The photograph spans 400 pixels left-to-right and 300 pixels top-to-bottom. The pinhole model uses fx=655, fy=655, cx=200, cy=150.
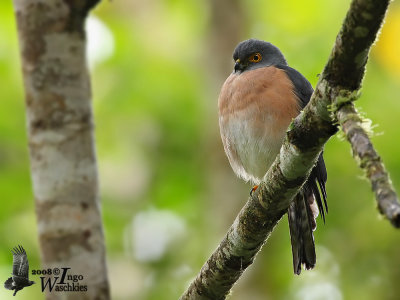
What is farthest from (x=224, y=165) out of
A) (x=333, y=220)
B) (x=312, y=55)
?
(x=312, y=55)

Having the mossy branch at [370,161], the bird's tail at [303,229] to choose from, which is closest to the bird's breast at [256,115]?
the bird's tail at [303,229]

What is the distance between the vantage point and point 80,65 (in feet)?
15.8

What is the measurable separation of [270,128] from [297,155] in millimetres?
1773

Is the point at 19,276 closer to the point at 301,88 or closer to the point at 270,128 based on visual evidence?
the point at 270,128

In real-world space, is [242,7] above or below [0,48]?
below

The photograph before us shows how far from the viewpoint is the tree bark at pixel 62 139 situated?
437 centimetres

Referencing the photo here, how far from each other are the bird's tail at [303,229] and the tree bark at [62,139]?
1361 mm

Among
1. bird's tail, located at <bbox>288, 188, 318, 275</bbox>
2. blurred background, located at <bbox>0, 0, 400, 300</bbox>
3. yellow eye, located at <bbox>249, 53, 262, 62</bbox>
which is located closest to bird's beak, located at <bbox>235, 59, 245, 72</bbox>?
yellow eye, located at <bbox>249, 53, 262, 62</bbox>

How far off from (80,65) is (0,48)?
5.51 meters

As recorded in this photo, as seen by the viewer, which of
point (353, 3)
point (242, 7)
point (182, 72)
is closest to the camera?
point (353, 3)

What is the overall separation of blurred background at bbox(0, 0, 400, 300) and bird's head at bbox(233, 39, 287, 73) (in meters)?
2.06

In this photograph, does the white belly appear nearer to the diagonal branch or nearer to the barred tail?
the barred tail

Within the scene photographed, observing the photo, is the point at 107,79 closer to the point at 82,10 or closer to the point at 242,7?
the point at 242,7

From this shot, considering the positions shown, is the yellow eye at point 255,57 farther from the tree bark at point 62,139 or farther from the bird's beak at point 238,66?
the tree bark at point 62,139
